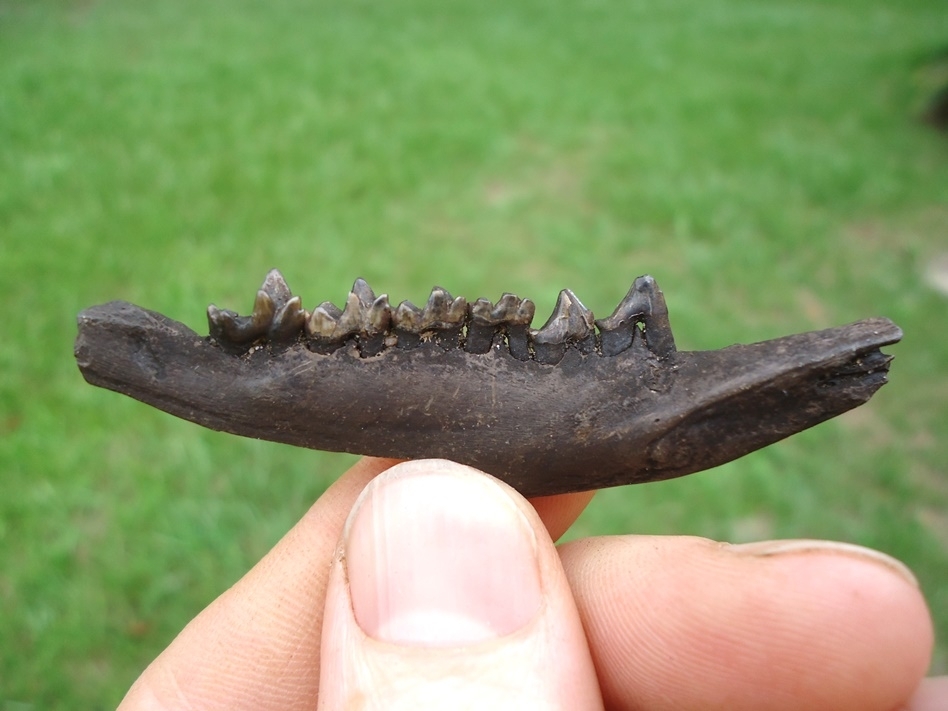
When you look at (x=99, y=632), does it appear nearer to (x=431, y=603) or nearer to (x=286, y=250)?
(x=431, y=603)

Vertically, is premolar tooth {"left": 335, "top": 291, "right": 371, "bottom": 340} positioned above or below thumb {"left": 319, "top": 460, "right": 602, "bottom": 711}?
above

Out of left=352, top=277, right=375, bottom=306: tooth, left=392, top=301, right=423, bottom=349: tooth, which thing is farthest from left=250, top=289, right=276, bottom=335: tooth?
left=392, top=301, right=423, bottom=349: tooth

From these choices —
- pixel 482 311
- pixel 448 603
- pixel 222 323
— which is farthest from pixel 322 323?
pixel 448 603

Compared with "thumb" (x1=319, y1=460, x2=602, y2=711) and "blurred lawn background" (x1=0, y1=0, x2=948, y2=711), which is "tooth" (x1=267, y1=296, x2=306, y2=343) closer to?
"thumb" (x1=319, y1=460, x2=602, y2=711)

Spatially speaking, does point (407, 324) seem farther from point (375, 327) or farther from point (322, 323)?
point (322, 323)

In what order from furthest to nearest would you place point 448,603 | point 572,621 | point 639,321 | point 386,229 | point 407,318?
point 386,229
point 639,321
point 407,318
point 572,621
point 448,603

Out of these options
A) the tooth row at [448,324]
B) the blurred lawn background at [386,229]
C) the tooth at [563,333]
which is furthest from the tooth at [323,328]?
the blurred lawn background at [386,229]

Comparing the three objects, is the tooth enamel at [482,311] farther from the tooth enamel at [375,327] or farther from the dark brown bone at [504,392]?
the tooth enamel at [375,327]
